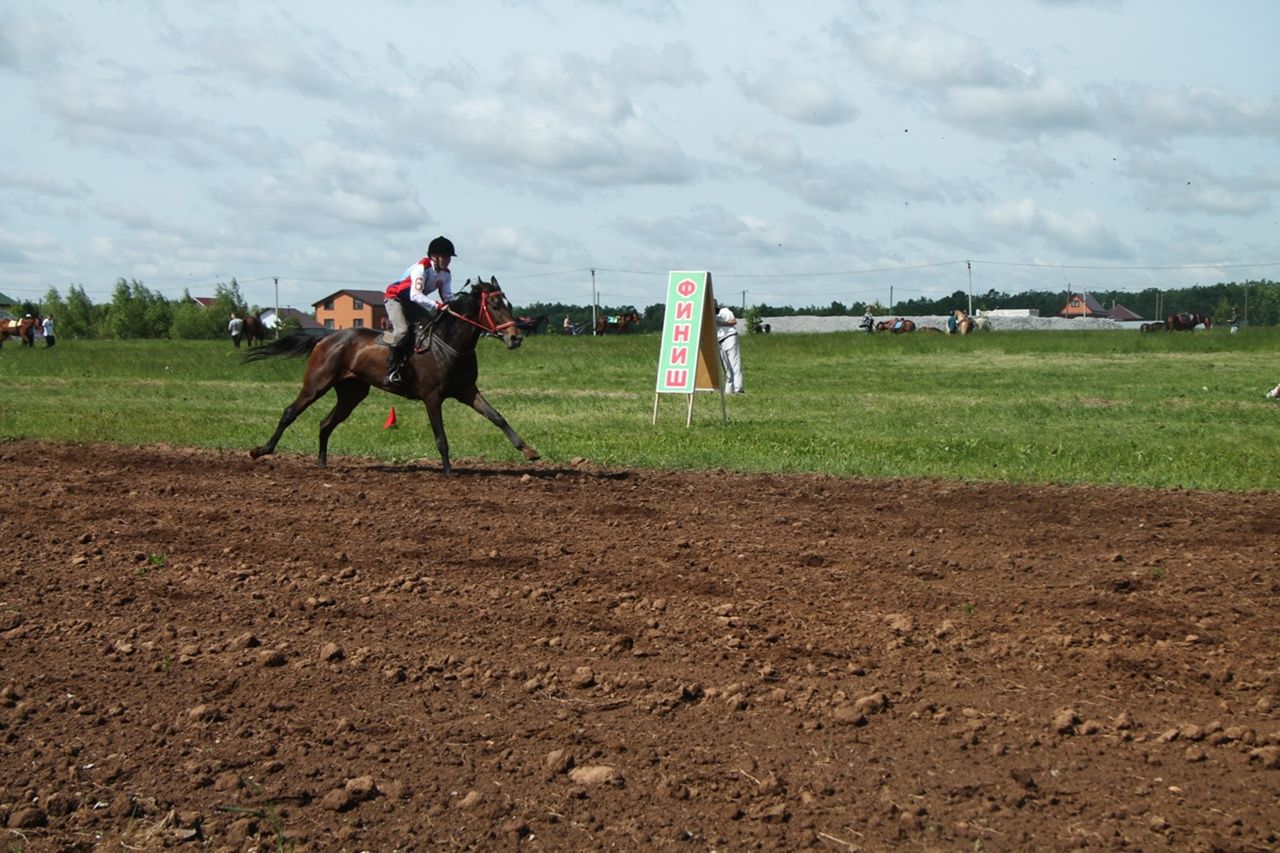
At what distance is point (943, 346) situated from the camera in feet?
157

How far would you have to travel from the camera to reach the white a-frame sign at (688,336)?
19.4 m

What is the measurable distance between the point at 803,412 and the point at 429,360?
1038cm

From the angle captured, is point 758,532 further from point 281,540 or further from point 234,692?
point 234,692

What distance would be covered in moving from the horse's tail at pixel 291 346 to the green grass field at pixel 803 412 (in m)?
1.64

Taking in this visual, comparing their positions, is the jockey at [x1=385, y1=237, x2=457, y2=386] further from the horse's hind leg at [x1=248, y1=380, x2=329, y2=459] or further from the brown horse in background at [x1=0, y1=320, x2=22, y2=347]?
the brown horse in background at [x1=0, y1=320, x2=22, y2=347]

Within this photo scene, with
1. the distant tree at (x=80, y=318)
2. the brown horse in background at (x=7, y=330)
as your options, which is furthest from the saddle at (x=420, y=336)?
the distant tree at (x=80, y=318)

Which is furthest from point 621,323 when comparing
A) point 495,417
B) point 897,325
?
point 495,417

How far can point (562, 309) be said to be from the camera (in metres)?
122

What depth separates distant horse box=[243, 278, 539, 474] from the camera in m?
14.1

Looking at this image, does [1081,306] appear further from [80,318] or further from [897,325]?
[80,318]

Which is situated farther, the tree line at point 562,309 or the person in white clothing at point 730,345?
the tree line at point 562,309

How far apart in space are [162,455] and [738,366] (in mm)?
13845

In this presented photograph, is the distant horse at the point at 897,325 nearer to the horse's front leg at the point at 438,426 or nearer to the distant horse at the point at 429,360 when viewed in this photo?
the distant horse at the point at 429,360

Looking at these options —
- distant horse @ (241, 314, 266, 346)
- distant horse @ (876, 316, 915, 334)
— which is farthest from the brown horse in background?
distant horse @ (876, 316, 915, 334)
